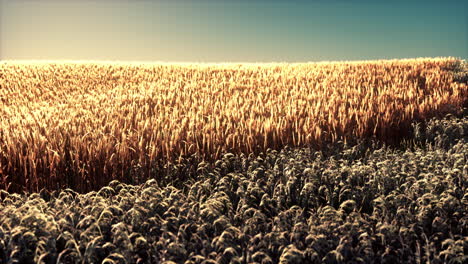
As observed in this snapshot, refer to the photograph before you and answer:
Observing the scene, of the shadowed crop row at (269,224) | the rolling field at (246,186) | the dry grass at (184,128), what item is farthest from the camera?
the dry grass at (184,128)

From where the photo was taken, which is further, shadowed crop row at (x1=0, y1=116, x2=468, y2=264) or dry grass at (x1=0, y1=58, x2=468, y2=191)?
dry grass at (x1=0, y1=58, x2=468, y2=191)

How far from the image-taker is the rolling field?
3830 millimetres

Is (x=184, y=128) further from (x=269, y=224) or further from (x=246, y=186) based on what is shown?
(x=269, y=224)

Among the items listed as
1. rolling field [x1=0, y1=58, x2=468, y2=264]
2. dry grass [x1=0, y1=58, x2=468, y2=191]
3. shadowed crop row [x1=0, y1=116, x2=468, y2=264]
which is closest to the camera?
shadowed crop row [x1=0, y1=116, x2=468, y2=264]

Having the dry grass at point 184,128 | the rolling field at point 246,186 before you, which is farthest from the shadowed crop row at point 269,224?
the dry grass at point 184,128

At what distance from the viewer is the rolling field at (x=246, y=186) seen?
151 inches

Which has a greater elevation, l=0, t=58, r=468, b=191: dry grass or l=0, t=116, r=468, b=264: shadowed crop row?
l=0, t=58, r=468, b=191: dry grass

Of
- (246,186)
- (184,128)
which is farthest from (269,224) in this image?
(184,128)

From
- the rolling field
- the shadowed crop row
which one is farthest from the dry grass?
the shadowed crop row

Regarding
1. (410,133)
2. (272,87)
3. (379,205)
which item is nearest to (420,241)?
(379,205)

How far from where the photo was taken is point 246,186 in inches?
214

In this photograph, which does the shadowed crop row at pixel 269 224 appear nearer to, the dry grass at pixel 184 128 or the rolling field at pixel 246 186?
the rolling field at pixel 246 186

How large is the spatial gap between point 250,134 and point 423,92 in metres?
6.40

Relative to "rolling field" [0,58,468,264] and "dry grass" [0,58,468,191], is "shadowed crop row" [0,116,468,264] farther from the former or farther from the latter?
"dry grass" [0,58,468,191]
